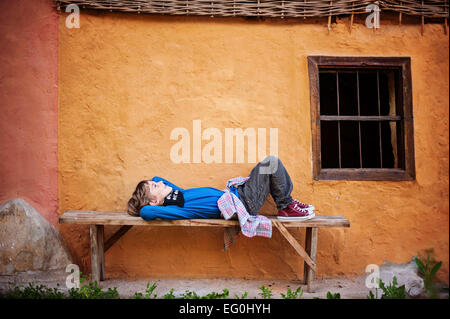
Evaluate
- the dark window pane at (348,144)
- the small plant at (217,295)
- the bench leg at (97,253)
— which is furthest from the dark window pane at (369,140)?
the bench leg at (97,253)

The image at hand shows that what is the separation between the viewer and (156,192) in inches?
127

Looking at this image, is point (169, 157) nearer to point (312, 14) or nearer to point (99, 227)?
point (99, 227)

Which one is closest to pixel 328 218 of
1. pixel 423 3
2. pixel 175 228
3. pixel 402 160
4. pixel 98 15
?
pixel 402 160

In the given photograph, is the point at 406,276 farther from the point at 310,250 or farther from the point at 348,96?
the point at 348,96

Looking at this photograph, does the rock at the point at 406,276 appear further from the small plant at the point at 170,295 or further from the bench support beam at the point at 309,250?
the small plant at the point at 170,295

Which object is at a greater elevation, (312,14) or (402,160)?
(312,14)

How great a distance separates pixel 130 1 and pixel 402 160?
139 inches

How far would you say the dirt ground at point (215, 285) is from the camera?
3211mm

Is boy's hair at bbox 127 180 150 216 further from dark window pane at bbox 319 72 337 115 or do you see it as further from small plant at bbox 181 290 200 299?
dark window pane at bbox 319 72 337 115

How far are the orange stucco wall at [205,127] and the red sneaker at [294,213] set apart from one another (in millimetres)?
381

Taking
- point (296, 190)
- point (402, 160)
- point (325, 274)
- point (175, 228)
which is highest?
point (402, 160)

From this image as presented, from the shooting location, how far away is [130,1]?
3580 millimetres

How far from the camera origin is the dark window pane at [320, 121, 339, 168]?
20.9 ft
